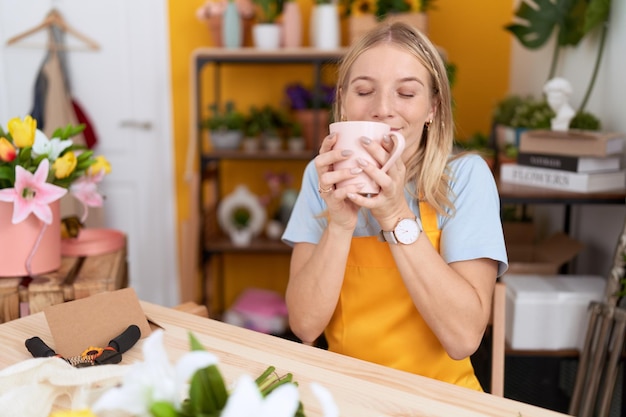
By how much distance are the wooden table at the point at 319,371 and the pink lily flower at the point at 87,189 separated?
0.39m

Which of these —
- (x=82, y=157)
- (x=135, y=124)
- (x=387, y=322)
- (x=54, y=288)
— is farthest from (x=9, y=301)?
(x=135, y=124)

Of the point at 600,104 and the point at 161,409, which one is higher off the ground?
the point at 600,104

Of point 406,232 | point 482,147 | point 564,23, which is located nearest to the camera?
point 406,232

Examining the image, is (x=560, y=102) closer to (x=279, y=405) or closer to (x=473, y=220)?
(x=473, y=220)

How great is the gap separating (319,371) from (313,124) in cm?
216

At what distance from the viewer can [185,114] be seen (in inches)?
130

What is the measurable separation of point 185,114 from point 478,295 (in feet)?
8.25

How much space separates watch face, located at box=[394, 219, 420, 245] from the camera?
3.36 feet

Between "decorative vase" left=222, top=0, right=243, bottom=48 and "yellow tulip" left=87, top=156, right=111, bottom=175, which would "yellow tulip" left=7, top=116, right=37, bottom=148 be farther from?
"decorative vase" left=222, top=0, right=243, bottom=48

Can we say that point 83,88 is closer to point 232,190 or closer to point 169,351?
point 232,190

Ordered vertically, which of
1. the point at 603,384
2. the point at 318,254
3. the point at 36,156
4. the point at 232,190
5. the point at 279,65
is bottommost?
the point at 603,384

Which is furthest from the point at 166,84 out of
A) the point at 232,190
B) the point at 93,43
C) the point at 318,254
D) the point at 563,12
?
the point at 318,254

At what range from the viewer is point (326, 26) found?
2.91 metres

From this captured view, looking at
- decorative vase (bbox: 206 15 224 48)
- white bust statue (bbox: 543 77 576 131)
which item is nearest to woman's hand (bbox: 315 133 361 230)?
white bust statue (bbox: 543 77 576 131)
